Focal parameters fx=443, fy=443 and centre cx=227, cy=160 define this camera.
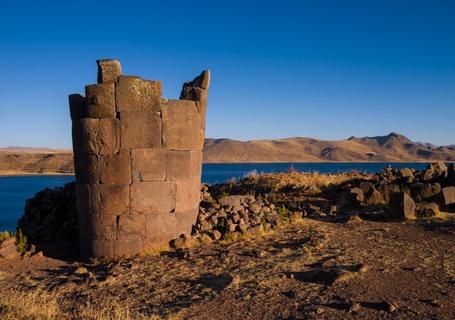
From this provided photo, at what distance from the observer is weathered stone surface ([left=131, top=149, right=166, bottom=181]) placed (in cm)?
868

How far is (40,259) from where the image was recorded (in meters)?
8.91

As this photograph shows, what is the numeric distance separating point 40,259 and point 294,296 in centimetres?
549

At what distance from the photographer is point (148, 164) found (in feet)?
28.8

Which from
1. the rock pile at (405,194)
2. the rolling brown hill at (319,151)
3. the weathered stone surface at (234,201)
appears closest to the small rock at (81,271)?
the weathered stone surface at (234,201)

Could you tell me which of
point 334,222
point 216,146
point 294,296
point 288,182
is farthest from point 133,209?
point 216,146

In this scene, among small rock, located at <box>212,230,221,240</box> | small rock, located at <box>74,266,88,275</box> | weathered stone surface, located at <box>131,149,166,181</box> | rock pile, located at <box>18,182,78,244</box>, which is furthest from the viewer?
A: rock pile, located at <box>18,182,78,244</box>

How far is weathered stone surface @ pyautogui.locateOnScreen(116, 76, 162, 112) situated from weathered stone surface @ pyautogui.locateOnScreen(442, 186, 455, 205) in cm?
882

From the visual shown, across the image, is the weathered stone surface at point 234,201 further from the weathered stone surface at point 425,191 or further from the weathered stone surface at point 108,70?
the weathered stone surface at point 425,191

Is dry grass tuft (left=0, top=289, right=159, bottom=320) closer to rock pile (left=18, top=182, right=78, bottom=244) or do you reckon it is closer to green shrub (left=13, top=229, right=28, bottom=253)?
green shrub (left=13, top=229, right=28, bottom=253)

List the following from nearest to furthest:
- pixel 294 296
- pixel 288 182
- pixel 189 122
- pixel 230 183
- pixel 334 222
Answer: pixel 294 296
pixel 189 122
pixel 334 222
pixel 288 182
pixel 230 183

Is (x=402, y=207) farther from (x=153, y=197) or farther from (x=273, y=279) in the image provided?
(x=153, y=197)

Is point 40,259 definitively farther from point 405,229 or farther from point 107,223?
point 405,229

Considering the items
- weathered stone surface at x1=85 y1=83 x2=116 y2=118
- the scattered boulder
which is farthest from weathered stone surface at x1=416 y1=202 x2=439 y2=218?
the scattered boulder

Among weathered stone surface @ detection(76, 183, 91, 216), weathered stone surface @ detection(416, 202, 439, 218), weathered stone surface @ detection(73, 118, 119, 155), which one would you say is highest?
weathered stone surface @ detection(73, 118, 119, 155)
